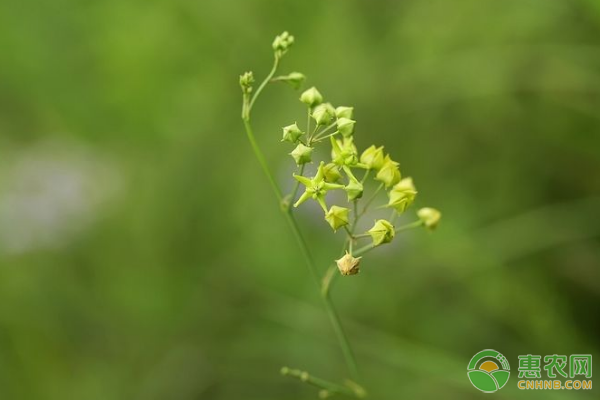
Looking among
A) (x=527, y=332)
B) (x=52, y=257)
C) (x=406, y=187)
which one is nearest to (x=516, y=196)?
(x=527, y=332)

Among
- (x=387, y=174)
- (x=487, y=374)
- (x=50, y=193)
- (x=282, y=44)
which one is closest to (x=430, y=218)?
(x=387, y=174)

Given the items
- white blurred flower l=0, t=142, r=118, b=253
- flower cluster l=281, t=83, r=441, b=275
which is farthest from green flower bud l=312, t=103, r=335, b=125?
white blurred flower l=0, t=142, r=118, b=253

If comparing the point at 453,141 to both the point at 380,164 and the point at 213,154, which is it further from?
the point at 380,164

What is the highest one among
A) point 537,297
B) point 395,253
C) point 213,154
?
point 213,154

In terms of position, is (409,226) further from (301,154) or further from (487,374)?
(487,374)

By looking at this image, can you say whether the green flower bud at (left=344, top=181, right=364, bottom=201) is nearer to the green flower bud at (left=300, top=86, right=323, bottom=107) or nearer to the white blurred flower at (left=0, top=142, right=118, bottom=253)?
the green flower bud at (left=300, top=86, right=323, bottom=107)

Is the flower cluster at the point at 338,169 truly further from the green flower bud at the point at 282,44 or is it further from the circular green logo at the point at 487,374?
the circular green logo at the point at 487,374
